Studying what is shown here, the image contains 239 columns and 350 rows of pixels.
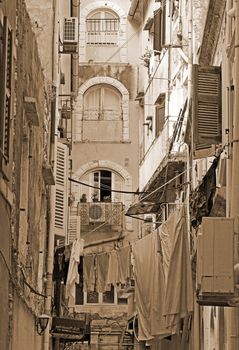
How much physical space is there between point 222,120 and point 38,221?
15.7 ft

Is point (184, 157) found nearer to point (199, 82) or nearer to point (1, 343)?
point (199, 82)

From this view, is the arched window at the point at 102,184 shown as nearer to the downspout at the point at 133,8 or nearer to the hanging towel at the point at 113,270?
the downspout at the point at 133,8

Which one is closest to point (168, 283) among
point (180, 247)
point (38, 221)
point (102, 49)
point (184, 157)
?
point (180, 247)

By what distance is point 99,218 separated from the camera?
42.6 metres

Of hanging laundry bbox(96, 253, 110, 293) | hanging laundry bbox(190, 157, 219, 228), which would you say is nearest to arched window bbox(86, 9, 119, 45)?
hanging laundry bbox(96, 253, 110, 293)

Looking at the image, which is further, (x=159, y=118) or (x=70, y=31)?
(x=159, y=118)

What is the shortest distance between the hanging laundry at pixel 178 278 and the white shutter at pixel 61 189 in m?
7.01

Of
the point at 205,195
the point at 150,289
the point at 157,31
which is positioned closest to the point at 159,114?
the point at 157,31

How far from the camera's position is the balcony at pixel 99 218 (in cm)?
4256

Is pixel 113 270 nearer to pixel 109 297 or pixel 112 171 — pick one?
pixel 109 297

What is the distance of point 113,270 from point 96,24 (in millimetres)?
16892

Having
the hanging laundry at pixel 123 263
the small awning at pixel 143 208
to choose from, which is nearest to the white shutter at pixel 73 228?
the hanging laundry at pixel 123 263

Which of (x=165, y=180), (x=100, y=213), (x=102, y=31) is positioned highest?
(x=102, y=31)

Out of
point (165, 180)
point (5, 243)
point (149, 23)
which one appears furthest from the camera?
point (149, 23)
